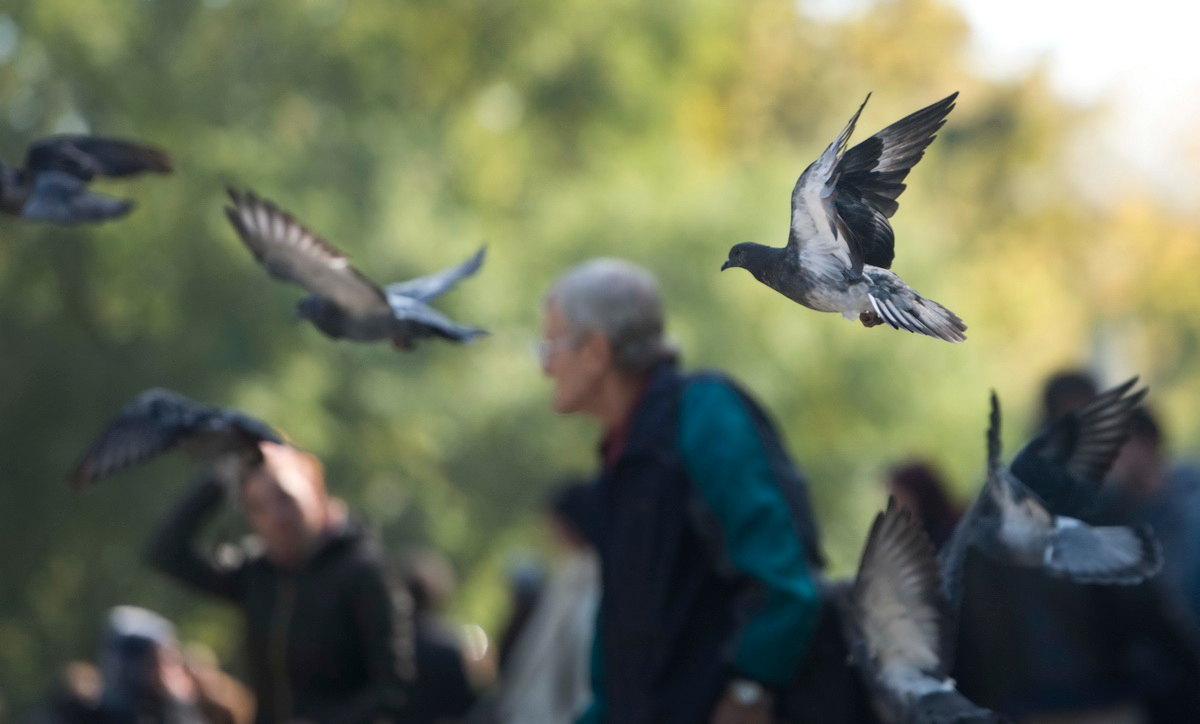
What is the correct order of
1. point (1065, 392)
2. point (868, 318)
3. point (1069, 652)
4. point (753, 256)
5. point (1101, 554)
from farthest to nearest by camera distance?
point (1065, 392) → point (1069, 652) → point (1101, 554) → point (753, 256) → point (868, 318)

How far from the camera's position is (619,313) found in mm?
3629

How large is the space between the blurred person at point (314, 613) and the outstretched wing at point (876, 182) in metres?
2.81

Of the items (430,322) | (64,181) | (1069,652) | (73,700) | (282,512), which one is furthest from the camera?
(73,700)

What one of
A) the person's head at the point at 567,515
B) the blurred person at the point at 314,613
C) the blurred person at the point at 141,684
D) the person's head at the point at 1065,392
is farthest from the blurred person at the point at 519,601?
the person's head at the point at 1065,392

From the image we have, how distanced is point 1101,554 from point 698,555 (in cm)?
116

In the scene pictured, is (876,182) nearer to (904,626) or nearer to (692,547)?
(904,626)

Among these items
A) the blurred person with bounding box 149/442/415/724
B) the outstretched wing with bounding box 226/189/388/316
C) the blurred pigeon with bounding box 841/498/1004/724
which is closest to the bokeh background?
the blurred person with bounding box 149/442/415/724

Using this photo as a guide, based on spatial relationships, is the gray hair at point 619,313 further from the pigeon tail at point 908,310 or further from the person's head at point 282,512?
the pigeon tail at point 908,310

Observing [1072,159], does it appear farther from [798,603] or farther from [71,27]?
[798,603]

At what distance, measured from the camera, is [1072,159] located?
27938 millimetres

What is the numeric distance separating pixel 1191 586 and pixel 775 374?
671cm

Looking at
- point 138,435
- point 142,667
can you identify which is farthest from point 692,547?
point 142,667

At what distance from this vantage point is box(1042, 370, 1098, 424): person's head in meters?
4.82

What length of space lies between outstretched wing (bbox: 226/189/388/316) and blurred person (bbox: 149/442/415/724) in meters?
1.93
